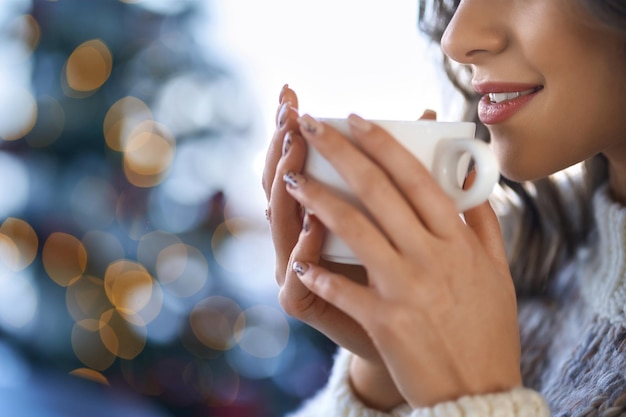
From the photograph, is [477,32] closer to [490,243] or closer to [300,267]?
[490,243]

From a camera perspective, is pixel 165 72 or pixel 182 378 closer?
pixel 165 72

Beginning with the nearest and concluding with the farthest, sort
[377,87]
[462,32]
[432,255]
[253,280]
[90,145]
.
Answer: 1. [432,255]
2. [462,32]
3. [90,145]
4. [253,280]
5. [377,87]

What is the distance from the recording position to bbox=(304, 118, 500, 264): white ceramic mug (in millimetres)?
598

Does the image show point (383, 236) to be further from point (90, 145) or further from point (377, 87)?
point (377, 87)

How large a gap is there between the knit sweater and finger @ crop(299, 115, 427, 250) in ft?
1.26

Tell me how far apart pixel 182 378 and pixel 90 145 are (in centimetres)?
67

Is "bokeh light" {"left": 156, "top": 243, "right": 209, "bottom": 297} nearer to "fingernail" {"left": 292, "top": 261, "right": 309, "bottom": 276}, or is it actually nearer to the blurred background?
the blurred background

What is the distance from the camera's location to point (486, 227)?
75cm

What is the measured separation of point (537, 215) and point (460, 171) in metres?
0.76

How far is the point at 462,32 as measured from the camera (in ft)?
2.79

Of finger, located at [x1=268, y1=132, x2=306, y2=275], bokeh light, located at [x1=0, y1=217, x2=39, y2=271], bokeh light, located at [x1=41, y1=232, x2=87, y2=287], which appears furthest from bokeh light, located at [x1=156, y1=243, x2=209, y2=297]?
finger, located at [x1=268, y1=132, x2=306, y2=275]

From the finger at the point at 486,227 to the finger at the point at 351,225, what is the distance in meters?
0.19

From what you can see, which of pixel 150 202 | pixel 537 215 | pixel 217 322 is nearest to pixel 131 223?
pixel 150 202

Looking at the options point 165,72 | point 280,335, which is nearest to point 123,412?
point 280,335
